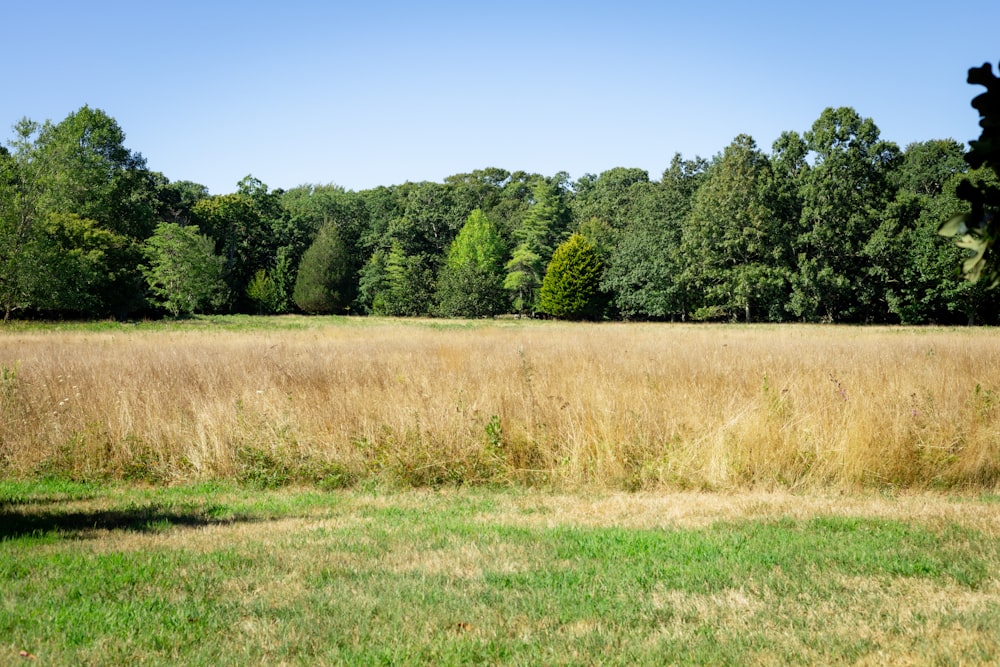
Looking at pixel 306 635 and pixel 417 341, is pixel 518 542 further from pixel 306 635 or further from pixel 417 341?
pixel 417 341

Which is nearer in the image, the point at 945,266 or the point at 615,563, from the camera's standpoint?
the point at 615,563

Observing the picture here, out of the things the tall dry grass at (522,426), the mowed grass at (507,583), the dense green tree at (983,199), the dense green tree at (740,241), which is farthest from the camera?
the dense green tree at (740,241)

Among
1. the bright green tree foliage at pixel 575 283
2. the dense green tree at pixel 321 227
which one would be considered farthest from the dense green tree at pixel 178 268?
the bright green tree foliage at pixel 575 283

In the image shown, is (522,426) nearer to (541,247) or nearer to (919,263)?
(919,263)

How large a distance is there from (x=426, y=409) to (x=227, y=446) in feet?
8.64

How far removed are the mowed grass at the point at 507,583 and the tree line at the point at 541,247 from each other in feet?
111

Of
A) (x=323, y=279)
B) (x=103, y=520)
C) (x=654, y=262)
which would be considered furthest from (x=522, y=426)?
(x=323, y=279)

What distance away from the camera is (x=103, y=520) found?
686cm

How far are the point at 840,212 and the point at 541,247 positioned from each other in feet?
88.0

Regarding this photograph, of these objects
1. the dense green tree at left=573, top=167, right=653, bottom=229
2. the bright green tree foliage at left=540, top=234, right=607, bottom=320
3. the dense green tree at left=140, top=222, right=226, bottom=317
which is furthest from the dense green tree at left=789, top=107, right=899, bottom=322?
the dense green tree at left=140, top=222, right=226, bottom=317

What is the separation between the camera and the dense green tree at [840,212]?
156ft

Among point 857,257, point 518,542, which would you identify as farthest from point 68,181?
point 857,257

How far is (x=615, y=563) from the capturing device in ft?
17.1

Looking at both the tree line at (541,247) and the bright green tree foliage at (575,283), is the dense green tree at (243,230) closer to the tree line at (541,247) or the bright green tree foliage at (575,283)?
the tree line at (541,247)
